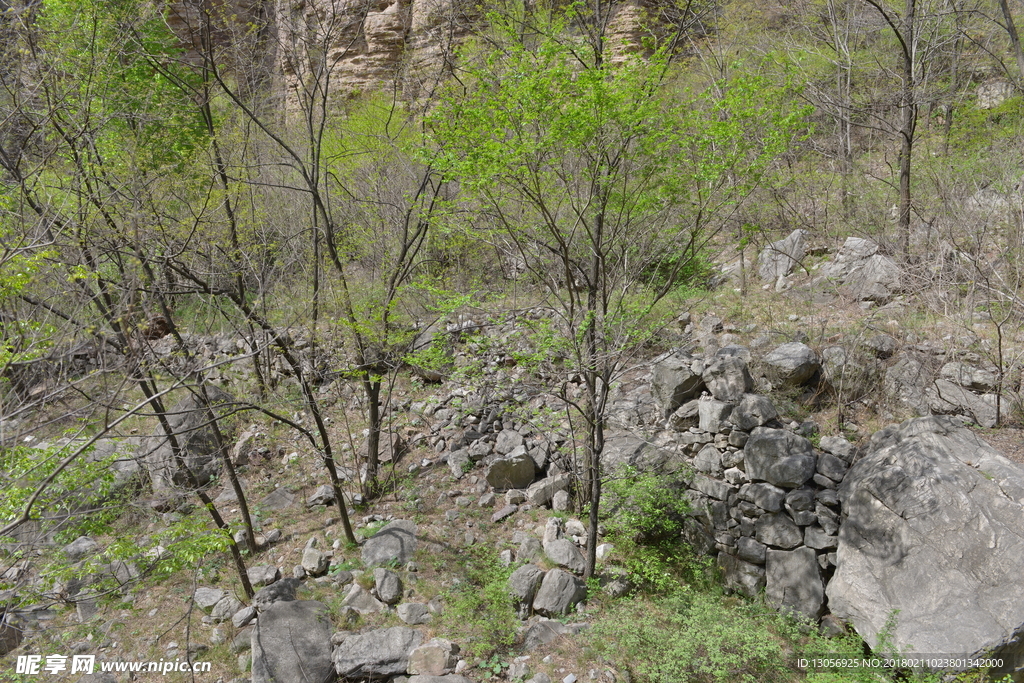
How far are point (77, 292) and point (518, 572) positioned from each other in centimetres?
504

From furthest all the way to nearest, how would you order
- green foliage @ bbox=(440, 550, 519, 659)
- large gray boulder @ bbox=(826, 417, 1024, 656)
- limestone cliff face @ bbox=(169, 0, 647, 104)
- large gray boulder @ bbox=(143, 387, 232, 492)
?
large gray boulder @ bbox=(143, 387, 232, 492) < limestone cliff face @ bbox=(169, 0, 647, 104) < green foliage @ bbox=(440, 550, 519, 659) < large gray boulder @ bbox=(826, 417, 1024, 656)

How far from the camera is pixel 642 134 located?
4715 millimetres

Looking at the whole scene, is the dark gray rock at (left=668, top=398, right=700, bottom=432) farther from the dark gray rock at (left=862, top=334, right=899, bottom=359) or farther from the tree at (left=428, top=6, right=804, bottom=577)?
the dark gray rock at (left=862, top=334, right=899, bottom=359)

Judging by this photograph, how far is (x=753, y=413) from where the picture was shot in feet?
19.0

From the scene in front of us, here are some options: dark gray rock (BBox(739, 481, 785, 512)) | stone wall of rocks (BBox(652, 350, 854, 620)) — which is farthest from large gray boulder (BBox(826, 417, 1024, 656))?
dark gray rock (BBox(739, 481, 785, 512))

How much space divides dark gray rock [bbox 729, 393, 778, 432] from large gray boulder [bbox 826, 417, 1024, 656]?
961mm

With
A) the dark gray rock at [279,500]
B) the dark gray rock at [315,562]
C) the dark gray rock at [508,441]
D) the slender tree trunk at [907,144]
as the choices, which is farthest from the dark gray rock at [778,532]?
the dark gray rock at [279,500]

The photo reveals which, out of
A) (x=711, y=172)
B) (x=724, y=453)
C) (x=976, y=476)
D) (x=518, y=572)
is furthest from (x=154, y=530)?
(x=976, y=476)

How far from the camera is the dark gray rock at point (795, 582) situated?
4.91 meters

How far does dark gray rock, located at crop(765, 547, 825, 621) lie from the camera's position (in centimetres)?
491

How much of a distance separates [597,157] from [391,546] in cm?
466

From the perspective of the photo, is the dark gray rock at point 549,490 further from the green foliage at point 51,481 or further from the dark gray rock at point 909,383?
the green foliage at point 51,481

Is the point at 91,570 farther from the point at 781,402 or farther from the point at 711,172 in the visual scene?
the point at 781,402

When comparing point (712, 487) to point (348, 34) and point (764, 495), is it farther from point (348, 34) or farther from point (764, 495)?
point (348, 34)
